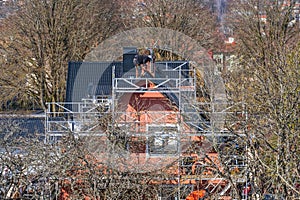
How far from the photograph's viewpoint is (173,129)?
9.73 metres

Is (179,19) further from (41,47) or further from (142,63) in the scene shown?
(142,63)

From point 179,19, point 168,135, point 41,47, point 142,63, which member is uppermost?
point 179,19

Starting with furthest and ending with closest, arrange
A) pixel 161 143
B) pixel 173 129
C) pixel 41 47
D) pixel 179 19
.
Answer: pixel 179 19 → pixel 41 47 → pixel 161 143 → pixel 173 129

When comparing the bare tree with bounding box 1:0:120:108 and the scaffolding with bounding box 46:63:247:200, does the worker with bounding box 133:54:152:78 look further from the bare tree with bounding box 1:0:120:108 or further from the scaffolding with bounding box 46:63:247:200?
the bare tree with bounding box 1:0:120:108

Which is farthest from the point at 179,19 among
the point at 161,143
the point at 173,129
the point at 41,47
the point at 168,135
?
the point at 168,135

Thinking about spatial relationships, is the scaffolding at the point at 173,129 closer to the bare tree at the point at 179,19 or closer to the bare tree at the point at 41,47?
the bare tree at the point at 41,47

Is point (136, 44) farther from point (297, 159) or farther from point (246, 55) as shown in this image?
point (297, 159)

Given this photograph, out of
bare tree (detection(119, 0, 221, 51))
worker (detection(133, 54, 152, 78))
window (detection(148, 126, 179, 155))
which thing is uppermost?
bare tree (detection(119, 0, 221, 51))

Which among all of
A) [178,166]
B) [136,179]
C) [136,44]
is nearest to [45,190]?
[136,179]

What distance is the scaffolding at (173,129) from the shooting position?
339 inches

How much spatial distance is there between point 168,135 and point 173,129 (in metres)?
0.37

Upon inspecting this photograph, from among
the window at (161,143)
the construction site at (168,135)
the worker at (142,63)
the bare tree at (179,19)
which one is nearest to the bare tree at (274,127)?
the construction site at (168,135)

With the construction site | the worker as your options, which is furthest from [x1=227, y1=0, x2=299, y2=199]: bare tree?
the worker

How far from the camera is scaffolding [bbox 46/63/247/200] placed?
8.62 meters
